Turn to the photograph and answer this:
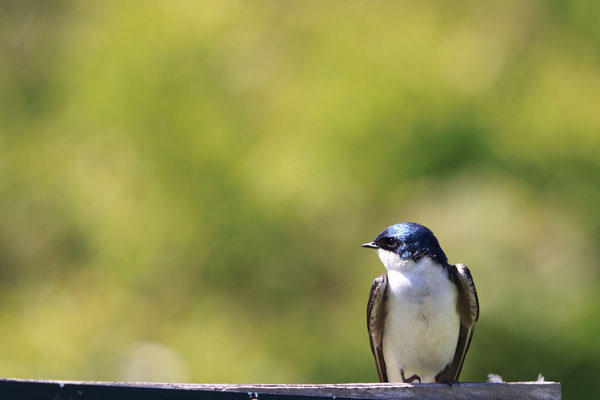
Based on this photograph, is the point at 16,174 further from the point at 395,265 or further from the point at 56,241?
the point at 395,265

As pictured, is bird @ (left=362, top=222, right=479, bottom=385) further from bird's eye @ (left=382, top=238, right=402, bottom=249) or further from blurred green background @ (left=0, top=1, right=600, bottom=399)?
blurred green background @ (left=0, top=1, right=600, bottom=399)

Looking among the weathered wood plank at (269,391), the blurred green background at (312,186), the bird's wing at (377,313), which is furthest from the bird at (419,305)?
the blurred green background at (312,186)

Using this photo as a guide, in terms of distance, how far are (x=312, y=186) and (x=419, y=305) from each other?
97 cm

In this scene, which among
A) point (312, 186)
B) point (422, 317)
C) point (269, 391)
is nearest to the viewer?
point (269, 391)

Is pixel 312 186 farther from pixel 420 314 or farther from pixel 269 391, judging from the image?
pixel 269 391

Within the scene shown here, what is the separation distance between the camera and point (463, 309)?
5.31ft

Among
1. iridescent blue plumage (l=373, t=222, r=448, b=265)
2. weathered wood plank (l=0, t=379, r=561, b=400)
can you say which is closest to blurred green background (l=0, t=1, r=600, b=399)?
iridescent blue plumage (l=373, t=222, r=448, b=265)

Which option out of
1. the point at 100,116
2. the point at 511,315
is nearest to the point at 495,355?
the point at 511,315

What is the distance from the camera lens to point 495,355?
7.73ft

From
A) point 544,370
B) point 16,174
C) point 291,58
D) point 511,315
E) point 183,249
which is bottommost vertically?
point 544,370

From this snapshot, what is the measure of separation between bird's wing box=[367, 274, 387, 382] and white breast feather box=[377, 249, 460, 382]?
0.01 metres

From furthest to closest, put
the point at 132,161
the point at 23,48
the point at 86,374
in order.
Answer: the point at 23,48, the point at 132,161, the point at 86,374

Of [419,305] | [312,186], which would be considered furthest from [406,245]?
[312,186]

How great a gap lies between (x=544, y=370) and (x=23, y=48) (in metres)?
2.67
